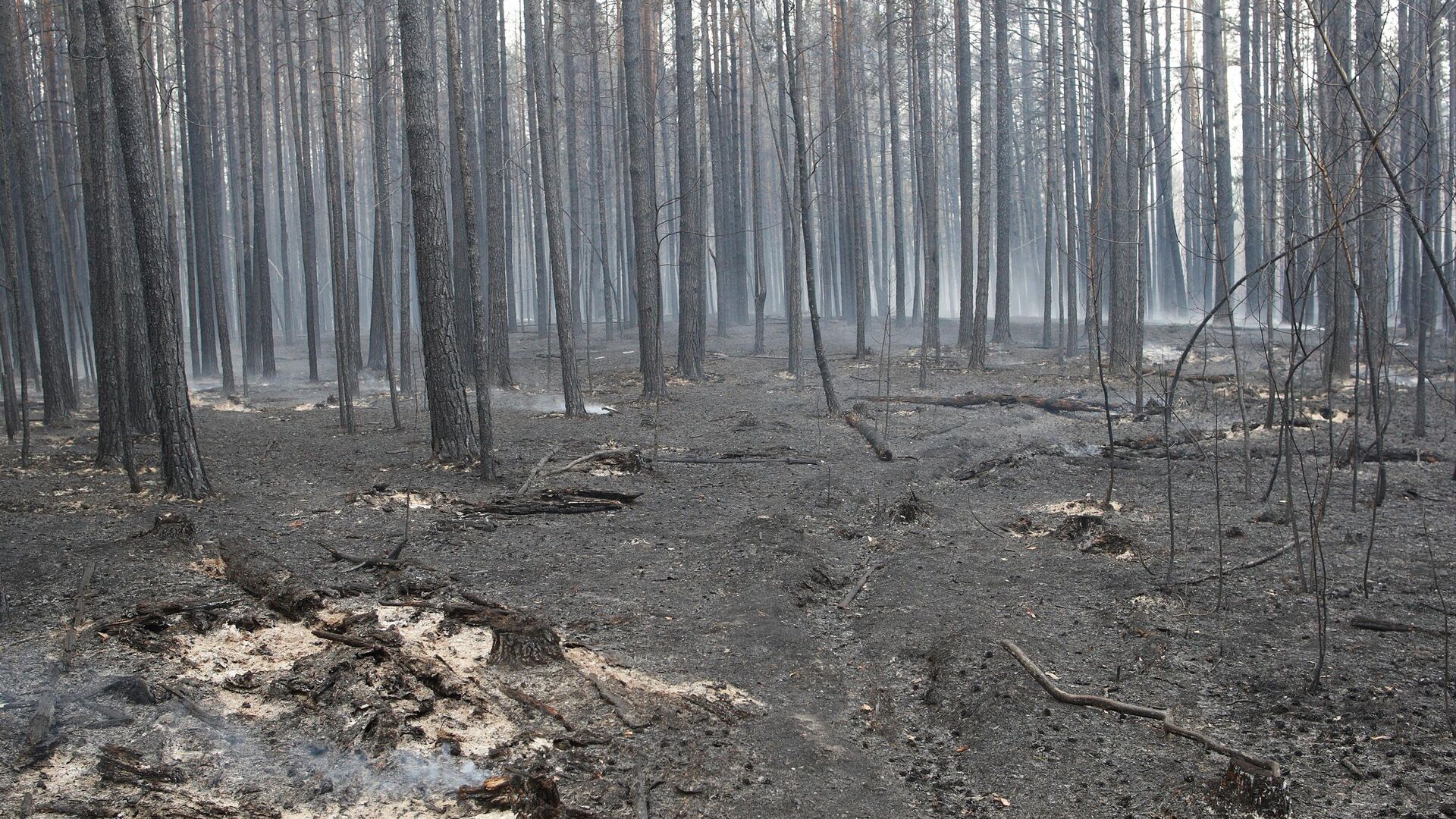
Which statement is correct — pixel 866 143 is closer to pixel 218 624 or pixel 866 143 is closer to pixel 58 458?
pixel 58 458

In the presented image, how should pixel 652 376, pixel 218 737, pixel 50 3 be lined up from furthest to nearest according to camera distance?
pixel 50 3 < pixel 652 376 < pixel 218 737

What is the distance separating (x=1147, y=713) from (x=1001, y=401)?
34.5ft

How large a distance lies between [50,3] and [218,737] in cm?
1842

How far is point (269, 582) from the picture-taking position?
543cm

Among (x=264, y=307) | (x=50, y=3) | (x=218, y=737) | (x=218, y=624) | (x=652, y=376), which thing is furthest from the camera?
Result: (x=264, y=307)

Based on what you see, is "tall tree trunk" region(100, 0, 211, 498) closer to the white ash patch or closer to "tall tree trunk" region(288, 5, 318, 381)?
the white ash patch

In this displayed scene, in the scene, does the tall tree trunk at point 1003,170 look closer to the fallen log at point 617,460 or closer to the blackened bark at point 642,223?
the blackened bark at point 642,223

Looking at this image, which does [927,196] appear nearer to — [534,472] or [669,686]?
[534,472]

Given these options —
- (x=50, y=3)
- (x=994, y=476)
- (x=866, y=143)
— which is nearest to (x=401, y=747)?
(x=994, y=476)

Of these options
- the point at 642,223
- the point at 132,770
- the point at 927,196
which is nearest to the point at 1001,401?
the point at 927,196

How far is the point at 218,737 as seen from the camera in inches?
147

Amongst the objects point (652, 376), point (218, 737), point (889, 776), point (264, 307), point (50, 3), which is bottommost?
point (889, 776)

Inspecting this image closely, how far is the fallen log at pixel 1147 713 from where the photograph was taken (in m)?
3.38

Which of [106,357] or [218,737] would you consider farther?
[106,357]
